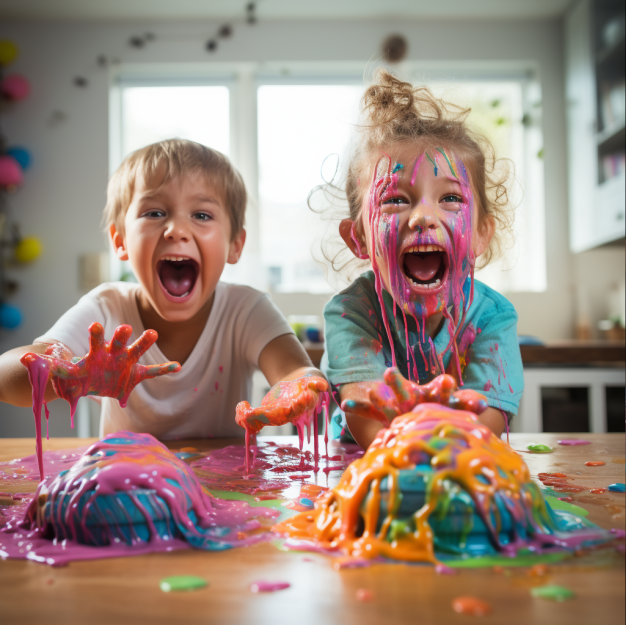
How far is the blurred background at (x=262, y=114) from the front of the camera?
3.24 meters

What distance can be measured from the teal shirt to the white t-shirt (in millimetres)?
A: 200

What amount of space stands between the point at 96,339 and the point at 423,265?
55cm

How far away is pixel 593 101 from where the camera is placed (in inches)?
115

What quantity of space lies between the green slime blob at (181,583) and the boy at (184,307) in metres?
0.58

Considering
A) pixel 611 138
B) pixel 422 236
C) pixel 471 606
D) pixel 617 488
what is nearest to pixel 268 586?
pixel 471 606

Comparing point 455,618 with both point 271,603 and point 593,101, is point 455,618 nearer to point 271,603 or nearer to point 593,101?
point 271,603

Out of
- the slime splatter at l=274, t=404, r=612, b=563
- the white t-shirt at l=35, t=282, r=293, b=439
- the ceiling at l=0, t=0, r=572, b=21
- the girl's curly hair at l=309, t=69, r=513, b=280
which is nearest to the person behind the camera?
the slime splatter at l=274, t=404, r=612, b=563

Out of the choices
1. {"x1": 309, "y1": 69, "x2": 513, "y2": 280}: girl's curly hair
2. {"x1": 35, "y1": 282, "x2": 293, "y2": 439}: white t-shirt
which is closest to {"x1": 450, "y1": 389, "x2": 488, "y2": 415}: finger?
{"x1": 309, "y1": 69, "x2": 513, "y2": 280}: girl's curly hair

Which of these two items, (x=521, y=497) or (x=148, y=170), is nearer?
(x=521, y=497)

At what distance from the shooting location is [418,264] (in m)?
1.03

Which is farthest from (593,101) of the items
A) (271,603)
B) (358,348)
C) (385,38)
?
(271,603)

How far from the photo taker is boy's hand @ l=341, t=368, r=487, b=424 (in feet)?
2.07

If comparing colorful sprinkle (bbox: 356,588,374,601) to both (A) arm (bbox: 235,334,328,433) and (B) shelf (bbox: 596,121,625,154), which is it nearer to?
(A) arm (bbox: 235,334,328,433)

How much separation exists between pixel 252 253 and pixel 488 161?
2.30 meters
